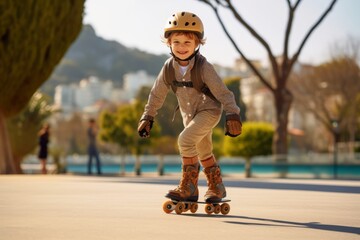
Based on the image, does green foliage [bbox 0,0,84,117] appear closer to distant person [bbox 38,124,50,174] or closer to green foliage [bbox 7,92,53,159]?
distant person [bbox 38,124,50,174]

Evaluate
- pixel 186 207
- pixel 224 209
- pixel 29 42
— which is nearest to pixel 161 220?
pixel 186 207

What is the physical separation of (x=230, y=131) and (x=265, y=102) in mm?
108279

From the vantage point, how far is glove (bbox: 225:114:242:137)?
6614 millimetres

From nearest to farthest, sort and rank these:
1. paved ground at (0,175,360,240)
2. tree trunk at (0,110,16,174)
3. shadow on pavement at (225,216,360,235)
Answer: paved ground at (0,175,360,240), shadow on pavement at (225,216,360,235), tree trunk at (0,110,16,174)

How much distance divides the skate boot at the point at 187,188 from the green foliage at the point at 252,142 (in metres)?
23.1

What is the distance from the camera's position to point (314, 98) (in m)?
58.4

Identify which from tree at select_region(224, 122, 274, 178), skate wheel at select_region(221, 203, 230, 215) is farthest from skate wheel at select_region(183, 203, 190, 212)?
tree at select_region(224, 122, 274, 178)

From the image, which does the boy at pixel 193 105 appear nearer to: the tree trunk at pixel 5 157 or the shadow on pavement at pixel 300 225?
the shadow on pavement at pixel 300 225

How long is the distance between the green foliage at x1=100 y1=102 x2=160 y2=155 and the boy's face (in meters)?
30.8

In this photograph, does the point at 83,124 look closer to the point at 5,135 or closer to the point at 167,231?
the point at 5,135

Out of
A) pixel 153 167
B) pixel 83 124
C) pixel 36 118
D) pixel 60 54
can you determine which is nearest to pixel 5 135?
pixel 60 54

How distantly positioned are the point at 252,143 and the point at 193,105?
922 inches

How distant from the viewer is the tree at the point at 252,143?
30328 mm

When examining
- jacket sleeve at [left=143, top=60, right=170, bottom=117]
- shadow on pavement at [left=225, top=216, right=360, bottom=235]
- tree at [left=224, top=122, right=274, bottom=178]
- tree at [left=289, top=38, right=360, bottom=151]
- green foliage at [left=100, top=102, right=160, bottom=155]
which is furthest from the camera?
tree at [left=289, top=38, right=360, bottom=151]
